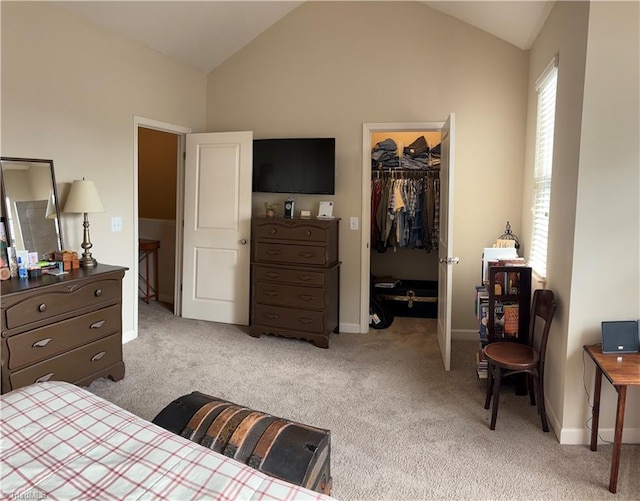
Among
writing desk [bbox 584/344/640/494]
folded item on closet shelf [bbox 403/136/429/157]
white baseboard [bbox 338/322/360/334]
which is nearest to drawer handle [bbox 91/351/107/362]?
white baseboard [bbox 338/322/360/334]

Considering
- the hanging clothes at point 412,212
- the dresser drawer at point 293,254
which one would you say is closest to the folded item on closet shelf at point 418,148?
the hanging clothes at point 412,212

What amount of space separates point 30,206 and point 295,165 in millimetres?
2272

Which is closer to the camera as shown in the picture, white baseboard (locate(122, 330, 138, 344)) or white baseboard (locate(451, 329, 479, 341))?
white baseboard (locate(122, 330, 138, 344))

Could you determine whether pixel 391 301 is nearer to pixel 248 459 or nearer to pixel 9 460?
pixel 248 459

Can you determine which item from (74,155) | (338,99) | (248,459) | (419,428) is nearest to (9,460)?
(248,459)

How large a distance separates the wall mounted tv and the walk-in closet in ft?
3.15

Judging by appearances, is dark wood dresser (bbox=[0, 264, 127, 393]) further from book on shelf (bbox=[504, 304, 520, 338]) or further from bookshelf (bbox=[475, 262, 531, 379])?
book on shelf (bbox=[504, 304, 520, 338])

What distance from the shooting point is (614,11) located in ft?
7.32

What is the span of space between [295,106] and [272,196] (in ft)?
3.12

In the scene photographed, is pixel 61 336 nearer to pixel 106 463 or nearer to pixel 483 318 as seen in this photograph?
pixel 106 463

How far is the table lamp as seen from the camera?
325 centimetres

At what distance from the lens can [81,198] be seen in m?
3.27

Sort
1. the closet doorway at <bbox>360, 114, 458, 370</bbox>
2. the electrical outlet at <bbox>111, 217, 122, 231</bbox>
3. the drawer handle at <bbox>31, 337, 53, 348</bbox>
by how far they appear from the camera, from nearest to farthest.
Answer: the drawer handle at <bbox>31, 337, 53, 348</bbox>
the electrical outlet at <bbox>111, 217, 122, 231</bbox>
the closet doorway at <bbox>360, 114, 458, 370</bbox>

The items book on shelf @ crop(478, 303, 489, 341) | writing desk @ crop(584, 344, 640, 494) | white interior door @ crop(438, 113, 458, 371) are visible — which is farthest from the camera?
white interior door @ crop(438, 113, 458, 371)
